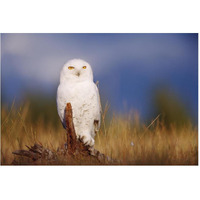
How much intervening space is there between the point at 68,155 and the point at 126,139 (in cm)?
68

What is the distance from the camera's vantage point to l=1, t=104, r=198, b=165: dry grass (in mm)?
3373

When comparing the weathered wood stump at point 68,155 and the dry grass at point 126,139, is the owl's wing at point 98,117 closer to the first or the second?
the dry grass at point 126,139

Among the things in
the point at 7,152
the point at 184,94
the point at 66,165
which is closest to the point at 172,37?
the point at 184,94

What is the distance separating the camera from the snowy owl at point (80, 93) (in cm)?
325

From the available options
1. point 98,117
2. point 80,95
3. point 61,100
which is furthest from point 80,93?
point 98,117

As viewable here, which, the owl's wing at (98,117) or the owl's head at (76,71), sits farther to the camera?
the owl's wing at (98,117)

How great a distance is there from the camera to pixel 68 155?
3.32m

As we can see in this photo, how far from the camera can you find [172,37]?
3.42m

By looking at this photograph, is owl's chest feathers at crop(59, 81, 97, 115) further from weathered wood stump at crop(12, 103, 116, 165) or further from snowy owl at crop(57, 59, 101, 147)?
weathered wood stump at crop(12, 103, 116, 165)

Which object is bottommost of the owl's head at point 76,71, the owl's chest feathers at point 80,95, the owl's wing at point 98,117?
the owl's wing at point 98,117

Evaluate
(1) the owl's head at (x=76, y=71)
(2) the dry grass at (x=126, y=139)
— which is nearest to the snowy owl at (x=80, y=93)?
(1) the owl's head at (x=76, y=71)

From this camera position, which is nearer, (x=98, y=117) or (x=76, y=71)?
(x=76, y=71)

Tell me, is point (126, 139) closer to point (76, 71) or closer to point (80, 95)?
point (80, 95)

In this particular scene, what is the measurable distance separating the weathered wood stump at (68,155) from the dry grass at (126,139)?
15 centimetres
